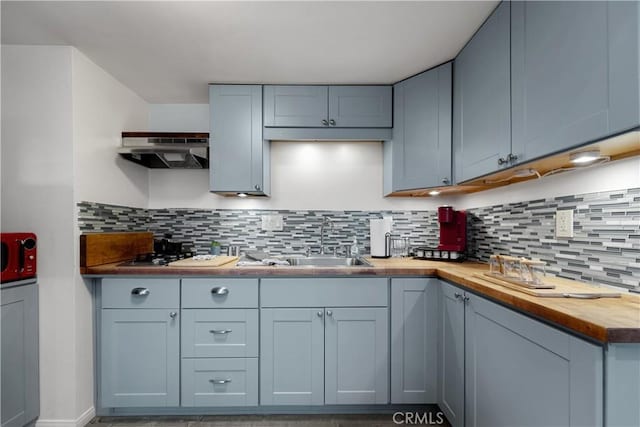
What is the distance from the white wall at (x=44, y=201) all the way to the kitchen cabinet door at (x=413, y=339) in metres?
1.86

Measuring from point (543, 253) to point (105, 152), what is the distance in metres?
2.67

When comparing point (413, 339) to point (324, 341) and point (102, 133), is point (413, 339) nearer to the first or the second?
point (324, 341)

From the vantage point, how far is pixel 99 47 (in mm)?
1762

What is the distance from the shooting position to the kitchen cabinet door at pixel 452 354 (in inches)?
61.2

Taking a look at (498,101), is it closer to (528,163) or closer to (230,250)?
(528,163)

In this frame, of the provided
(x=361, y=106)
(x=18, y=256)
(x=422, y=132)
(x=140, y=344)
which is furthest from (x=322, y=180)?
(x=18, y=256)

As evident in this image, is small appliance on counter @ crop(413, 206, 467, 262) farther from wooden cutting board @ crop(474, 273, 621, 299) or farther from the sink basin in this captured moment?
wooden cutting board @ crop(474, 273, 621, 299)

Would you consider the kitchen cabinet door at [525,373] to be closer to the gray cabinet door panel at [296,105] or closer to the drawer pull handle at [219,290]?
the drawer pull handle at [219,290]

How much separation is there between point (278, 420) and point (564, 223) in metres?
1.90

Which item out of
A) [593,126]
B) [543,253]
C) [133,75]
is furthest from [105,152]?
[543,253]

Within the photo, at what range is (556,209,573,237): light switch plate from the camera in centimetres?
138

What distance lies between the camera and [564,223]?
141 cm

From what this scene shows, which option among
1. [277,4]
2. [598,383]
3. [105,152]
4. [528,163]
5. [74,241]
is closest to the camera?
[598,383]

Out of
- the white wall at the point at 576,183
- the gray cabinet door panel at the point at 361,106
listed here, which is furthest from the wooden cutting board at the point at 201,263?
the white wall at the point at 576,183
